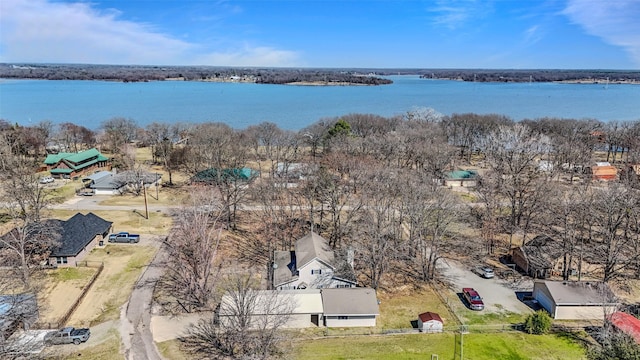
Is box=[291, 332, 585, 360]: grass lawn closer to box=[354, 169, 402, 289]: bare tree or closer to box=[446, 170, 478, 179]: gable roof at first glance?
box=[354, 169, 402, 289]: bare tree

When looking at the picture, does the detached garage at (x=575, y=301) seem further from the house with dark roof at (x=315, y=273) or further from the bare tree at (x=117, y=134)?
the bare tree at (x=117, y=134)

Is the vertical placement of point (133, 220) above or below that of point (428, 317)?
below

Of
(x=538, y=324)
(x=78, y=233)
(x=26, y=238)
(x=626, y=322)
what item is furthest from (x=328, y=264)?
(x=26, y=238)

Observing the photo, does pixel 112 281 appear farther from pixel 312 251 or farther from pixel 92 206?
pixel 92 206

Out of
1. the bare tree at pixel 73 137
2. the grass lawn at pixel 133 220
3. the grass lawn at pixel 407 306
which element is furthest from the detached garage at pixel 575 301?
the bare tree at pixel 73 137

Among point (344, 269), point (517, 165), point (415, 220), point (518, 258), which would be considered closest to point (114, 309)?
point (344, 269)

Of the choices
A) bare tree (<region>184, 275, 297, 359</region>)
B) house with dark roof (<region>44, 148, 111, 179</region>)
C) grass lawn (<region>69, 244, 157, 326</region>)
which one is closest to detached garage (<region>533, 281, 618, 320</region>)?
bare tree (<region>184, 275, 297, 359</region>)
